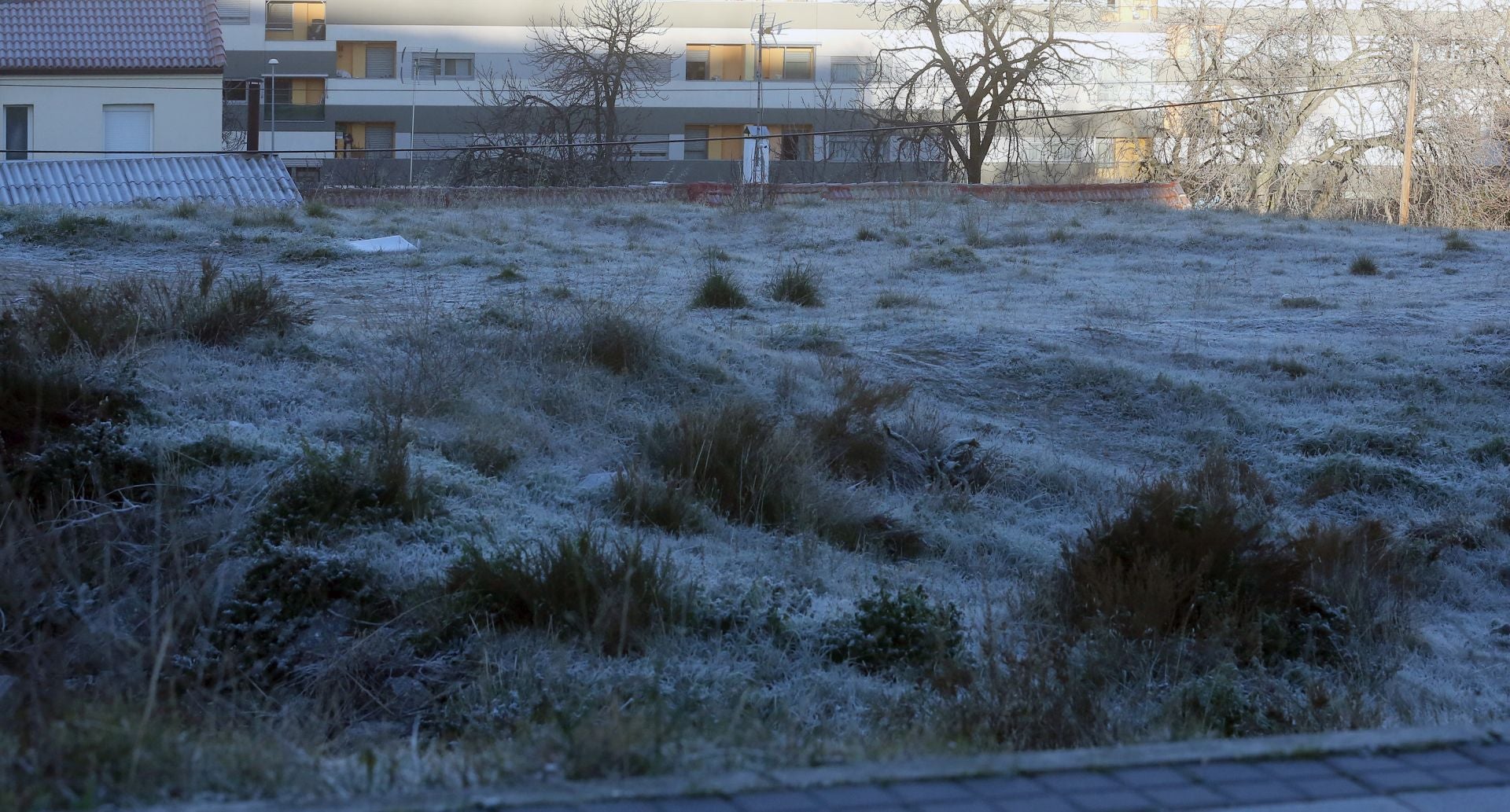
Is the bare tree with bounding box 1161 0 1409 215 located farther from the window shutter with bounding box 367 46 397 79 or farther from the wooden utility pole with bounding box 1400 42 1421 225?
the window shutter with bounding box 367 46 397 79

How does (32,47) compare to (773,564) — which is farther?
(32,47)

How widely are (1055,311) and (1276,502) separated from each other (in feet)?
15.6

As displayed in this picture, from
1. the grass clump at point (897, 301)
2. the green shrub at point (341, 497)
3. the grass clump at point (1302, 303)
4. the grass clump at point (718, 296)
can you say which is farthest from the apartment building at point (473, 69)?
the green shrub at point (341, 497)

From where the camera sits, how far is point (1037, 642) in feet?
16.1

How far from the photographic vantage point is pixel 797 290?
12055 millimetres

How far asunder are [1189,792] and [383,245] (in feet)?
38.5

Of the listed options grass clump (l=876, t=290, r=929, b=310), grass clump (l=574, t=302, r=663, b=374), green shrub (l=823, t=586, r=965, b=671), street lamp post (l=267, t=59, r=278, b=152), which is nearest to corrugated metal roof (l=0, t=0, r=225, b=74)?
street lamp post (l=267, t=59, r=278, b=152)

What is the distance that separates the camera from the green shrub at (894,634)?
192 inches

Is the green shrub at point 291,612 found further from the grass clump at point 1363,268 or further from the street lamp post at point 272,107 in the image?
the street lamp post at point 272,107

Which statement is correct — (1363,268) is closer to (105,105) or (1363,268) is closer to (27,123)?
(105,105)

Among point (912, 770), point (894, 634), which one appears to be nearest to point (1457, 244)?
point (894, 634)

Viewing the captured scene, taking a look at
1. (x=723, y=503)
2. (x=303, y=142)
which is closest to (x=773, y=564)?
(x=723, y=503)

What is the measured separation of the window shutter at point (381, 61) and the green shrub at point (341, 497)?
50.5 m

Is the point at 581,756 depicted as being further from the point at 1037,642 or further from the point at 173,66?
the point at 173,66
